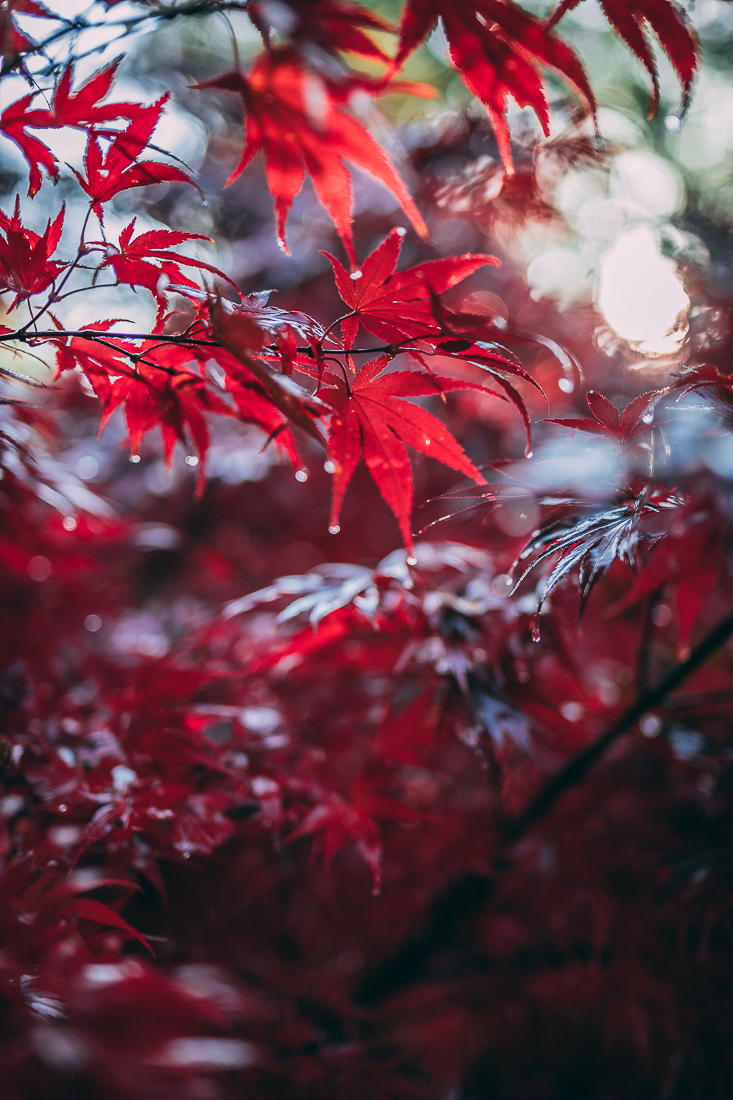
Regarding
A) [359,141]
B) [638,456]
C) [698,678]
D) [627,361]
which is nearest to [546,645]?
[638,456]

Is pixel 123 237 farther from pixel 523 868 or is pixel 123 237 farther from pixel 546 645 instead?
pixel 523 868

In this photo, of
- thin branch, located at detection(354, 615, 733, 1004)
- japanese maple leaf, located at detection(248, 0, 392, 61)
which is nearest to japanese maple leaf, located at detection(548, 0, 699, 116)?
japanese maple leaf, located at detection(248, 0, 392, 61)

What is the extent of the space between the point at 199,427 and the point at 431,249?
158 cm

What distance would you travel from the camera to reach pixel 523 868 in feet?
3.73

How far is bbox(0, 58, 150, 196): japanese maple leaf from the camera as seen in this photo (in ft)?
1.94

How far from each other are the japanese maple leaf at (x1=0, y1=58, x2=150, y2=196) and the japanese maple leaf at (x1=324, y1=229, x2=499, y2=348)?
277mm

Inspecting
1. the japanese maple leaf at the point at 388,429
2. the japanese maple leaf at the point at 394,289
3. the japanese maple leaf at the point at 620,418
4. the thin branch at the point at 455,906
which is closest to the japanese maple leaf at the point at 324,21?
the japanese maple leaf at the point at 394,289

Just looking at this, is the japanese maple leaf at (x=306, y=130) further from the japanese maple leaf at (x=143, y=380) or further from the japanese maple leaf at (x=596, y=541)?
the japanese maple leaf at (x=596, y=541)

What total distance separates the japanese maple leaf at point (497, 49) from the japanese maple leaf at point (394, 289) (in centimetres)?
13

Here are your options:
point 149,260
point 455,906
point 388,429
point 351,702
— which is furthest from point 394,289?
point 455,906

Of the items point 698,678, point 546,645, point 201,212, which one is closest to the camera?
point 546,645

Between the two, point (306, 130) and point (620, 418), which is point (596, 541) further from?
point (306, 130)

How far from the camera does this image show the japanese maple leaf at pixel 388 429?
66 cm

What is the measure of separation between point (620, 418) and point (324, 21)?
1.65 ft
